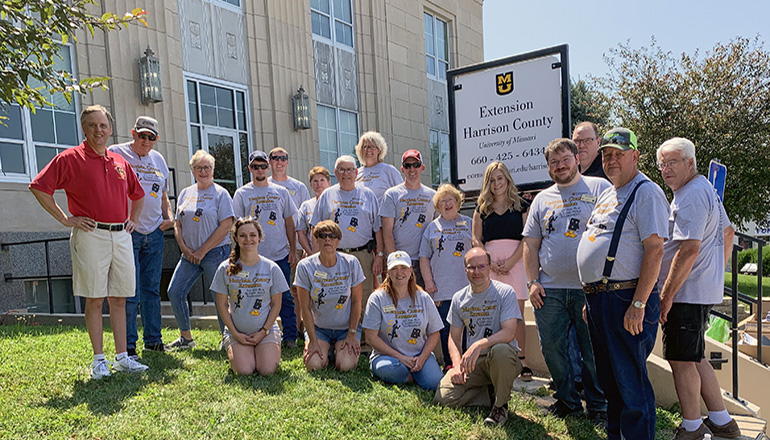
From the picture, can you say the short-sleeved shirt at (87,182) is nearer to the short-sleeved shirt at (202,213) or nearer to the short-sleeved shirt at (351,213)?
the short-sleeved shirt at (202,213)

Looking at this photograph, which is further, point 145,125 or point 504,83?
point 504,83

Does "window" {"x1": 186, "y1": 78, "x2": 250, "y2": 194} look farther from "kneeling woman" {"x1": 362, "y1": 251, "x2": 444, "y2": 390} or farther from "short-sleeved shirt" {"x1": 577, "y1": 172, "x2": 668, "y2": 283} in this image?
"short-sleeved shirt" {"x1": 577, "y1": 172, "x2": 668, "y2": 283}

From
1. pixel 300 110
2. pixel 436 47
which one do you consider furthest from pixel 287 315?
pixel 436 47

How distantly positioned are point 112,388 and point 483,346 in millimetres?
2819

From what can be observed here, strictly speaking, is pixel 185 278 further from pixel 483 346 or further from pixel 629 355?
pixel 629 355

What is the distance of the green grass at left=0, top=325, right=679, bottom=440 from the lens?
3598mm

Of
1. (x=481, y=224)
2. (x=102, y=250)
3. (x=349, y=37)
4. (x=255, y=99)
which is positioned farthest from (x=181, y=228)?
(x=349, y=37)

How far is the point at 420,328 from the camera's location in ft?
15.9

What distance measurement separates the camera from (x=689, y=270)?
3.41 m

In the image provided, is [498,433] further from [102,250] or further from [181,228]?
[181,228]

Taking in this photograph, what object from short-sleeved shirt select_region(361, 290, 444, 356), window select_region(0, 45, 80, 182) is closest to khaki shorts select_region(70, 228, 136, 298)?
short-sleeved shirt select_region(361, 290, 444, 356)

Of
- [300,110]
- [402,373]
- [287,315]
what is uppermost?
[300,110]

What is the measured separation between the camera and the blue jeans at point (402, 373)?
4664mm

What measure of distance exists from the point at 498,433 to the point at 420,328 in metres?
1.24
